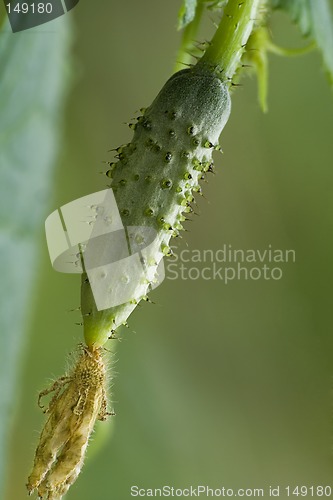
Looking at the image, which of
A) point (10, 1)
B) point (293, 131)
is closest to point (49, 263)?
point (10, 1)

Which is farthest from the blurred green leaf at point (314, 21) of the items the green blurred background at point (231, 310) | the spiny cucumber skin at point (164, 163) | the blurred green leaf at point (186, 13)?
the green blurred background at point (231, 310)

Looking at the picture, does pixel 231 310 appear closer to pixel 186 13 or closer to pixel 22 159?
pixel 22 159

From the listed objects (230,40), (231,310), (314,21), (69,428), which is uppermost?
(314,21)

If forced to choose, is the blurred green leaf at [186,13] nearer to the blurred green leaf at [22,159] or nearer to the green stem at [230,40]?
the green stem at [230,40]

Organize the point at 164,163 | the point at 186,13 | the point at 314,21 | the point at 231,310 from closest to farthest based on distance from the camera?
the point at 164,163
the point at 186,13
the point at 314,21
the point at 231,310

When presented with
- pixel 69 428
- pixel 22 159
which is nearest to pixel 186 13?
pixel 22 159

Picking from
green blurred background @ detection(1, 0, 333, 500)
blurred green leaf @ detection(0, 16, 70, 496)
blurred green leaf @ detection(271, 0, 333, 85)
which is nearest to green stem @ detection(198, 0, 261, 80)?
blurred green leaf @ detection(271, 0, 333, 85)

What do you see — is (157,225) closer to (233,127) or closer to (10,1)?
(10,1)

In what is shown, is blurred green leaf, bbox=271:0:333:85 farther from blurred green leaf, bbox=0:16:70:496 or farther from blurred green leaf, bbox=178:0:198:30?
blurred green leaf, bbox=0:16:70:496
